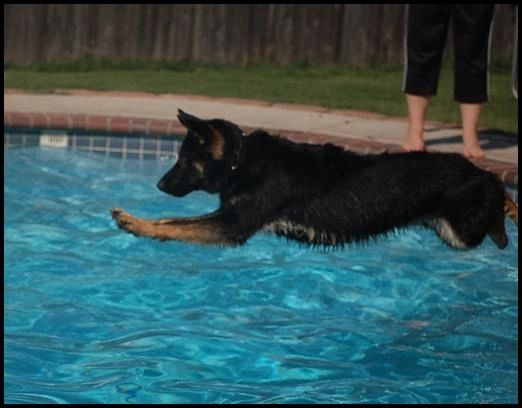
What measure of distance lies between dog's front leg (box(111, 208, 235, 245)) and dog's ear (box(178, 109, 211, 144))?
1.23 feet

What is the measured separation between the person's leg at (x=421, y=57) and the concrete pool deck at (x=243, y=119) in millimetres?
254

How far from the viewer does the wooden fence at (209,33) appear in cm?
1386

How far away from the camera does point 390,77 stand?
1329cm

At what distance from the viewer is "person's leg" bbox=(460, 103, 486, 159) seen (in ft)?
29.3

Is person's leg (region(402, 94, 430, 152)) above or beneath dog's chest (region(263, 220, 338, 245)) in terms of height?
above

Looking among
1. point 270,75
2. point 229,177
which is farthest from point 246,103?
point 229,177

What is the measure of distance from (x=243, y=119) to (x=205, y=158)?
4292mm

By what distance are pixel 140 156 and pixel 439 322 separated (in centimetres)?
386

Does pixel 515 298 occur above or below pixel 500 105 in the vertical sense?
below

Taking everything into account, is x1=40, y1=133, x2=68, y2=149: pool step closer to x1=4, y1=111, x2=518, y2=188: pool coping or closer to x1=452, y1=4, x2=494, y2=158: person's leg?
x1=4, y1=111, x2=518, y2=188: pool coping

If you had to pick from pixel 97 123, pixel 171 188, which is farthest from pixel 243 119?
pixel 171 188

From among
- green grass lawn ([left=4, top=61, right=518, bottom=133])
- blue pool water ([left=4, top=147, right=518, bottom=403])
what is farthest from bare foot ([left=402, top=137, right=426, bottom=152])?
→ green grass lawn ([left=4, top=61, right=518, bottom=133])

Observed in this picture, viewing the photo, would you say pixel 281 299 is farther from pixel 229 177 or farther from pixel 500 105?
pixel 500 105

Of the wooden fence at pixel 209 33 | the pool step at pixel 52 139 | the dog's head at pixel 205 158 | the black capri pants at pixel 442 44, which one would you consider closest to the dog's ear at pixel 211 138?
the dog's head at pixel 205 158
